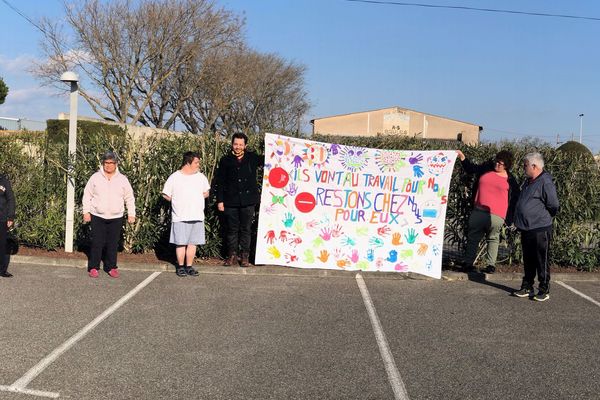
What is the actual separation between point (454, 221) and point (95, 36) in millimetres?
29744

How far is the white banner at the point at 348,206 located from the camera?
24.7ft

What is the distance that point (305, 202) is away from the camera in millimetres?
7578

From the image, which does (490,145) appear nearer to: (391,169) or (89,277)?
(391,169)

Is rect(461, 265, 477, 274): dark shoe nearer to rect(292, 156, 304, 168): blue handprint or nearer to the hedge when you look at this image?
the hedge

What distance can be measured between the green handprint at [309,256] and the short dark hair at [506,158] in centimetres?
284

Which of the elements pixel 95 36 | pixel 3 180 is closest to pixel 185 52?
pixel 95 36

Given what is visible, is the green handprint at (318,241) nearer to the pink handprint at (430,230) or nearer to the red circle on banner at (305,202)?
the red circle on banner at (305,202)

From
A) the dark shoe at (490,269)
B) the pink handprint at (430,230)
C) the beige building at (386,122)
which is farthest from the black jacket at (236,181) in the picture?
the beige building at (386,122)

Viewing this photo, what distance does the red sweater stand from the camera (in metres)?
7.25

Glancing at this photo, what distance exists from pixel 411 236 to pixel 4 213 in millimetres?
5399

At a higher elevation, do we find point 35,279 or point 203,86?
point 203,86

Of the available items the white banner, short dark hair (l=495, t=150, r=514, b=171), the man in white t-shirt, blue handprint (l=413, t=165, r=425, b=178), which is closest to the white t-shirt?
the man in white t-shirt

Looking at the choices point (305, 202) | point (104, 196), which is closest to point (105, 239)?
point (104, 196)

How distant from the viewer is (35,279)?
691 cm
